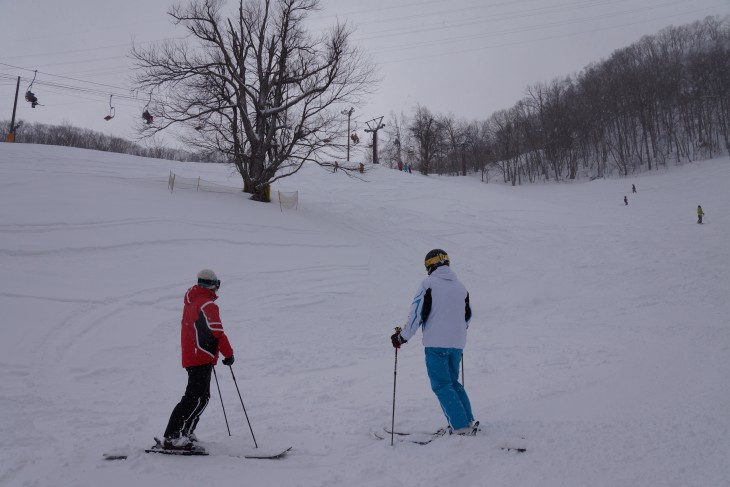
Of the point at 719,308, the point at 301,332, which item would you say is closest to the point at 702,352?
the point at 719,308

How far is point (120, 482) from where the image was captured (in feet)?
11.9

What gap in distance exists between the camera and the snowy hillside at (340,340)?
3783 millimetres

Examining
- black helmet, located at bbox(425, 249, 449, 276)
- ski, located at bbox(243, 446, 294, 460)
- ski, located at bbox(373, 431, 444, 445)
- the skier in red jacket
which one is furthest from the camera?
black helmet, located at bbox(425, 249, 449, 276)

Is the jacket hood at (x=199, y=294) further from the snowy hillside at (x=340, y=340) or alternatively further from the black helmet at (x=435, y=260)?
the black helmet at (x=435, y=260)

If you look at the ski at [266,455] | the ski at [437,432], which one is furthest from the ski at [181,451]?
the ski at [437,432]

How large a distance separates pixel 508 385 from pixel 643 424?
6.72ft

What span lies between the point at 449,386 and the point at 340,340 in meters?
5.08

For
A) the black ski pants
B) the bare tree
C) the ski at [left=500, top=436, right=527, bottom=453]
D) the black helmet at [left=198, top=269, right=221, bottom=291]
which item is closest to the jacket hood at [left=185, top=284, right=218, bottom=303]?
the black helmet at [left=198, top=269, right=221, bottom=291]

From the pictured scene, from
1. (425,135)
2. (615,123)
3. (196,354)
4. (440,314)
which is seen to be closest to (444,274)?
(440,314)

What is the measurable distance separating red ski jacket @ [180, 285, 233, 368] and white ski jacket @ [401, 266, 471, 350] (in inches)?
77.6

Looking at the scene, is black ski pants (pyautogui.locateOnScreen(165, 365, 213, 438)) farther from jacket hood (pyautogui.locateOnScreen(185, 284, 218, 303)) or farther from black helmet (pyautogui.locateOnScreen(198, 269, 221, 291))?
black helmet (pyautogui.locateOnScreen(198, 269, 221, 291))

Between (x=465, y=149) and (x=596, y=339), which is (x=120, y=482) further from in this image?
(x=465, y=149)

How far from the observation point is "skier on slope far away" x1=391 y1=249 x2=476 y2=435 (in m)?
4.27

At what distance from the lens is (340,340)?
9.09 meters
